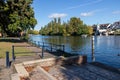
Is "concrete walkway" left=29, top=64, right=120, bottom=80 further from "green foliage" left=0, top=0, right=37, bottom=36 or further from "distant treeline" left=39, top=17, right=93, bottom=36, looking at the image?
"distant treeline" left=39, top=17, right=93, bottom=36

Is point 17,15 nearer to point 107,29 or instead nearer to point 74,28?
point 74,28

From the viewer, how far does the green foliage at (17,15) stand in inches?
1523

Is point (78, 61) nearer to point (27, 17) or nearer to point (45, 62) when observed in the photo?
point (45, 62)

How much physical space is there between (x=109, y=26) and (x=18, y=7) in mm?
156364

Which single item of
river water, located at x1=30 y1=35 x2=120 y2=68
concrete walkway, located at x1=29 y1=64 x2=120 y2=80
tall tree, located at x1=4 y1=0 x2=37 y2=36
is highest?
tall tree, located at x1=4 y1=0 x2=37 y2=36

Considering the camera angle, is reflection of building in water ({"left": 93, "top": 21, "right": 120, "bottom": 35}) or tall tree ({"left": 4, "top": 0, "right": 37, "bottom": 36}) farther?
reflection of building in water ({"left": 93, "top": 21, "right": 120, "bottom": 35})

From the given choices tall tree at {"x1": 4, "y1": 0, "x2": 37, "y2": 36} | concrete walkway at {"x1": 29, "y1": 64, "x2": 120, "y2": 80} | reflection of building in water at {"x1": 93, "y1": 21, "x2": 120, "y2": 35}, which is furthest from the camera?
reflection of building in water at {"x1": 93, "y1": 21, "x2": 120, "y2": 35}

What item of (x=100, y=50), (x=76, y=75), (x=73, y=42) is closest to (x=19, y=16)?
(x=100, y=50)

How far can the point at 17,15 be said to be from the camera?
38.8 m

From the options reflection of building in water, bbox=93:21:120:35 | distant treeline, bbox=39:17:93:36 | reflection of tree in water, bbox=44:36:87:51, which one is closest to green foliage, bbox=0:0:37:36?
reflection of tree in water, bbox=44:36:87:51

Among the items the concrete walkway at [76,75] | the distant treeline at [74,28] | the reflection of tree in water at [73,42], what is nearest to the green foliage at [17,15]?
the reflection of tree in water at [73,42]

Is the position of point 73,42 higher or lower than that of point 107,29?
lower

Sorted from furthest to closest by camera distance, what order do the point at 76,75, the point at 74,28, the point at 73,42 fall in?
the point at 74,28 → the point at 73,42 → the point at 76,75

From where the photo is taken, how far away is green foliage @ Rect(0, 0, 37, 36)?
38688mm
